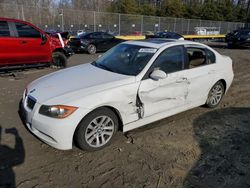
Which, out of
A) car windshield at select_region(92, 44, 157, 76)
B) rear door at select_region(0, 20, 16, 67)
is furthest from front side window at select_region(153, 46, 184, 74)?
rear door at select_region(0, 20, 16, 67)

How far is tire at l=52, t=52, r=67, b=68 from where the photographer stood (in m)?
9.68

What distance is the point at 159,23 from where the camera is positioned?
106ft

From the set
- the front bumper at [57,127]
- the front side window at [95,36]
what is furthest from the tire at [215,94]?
the front side window at [95,36]

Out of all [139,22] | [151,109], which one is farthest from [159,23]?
[151,109]

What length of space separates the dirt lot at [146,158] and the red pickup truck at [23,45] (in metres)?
3.53

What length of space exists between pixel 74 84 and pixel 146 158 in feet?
5.07

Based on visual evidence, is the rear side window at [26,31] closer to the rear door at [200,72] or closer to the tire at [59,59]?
the tire at [59,59]

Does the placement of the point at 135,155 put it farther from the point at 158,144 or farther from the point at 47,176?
the point at 47,176

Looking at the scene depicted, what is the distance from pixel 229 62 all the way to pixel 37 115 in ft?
14.3

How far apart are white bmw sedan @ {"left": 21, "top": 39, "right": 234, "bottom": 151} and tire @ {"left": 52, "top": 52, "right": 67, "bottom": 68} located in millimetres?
5244

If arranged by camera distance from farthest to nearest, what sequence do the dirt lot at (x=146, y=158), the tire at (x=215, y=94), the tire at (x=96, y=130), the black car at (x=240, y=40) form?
the black car at (x=240, y=40) < the tire at (x=215, y=94) < the tire at (x=96, y=130) < the dirt lot at (x=146, y=158)

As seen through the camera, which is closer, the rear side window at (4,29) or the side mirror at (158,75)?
the side mirror at (158,75)

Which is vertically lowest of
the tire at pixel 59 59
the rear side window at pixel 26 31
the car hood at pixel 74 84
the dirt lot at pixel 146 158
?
the dirt lot at pixel 146 158

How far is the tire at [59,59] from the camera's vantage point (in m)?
9.68
